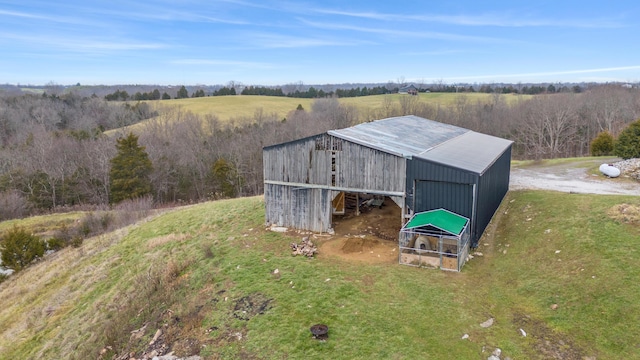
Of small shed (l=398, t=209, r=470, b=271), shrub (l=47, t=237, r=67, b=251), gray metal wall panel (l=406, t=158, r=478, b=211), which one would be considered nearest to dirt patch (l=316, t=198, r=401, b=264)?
small shed (l=398, t=209, r=470, b=271)

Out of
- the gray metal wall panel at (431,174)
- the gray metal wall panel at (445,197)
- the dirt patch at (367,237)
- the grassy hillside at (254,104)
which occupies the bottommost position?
the dirt patch at (367,237)

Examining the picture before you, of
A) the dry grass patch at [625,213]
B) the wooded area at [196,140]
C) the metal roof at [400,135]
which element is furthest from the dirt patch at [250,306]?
the wooded area at [196,140]

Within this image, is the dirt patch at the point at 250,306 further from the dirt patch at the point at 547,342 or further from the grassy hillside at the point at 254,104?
the grassy hillside at the point at 254,104

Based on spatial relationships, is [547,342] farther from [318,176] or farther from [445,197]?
[318,176]

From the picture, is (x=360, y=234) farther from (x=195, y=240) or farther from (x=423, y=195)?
(x=195, y=240)

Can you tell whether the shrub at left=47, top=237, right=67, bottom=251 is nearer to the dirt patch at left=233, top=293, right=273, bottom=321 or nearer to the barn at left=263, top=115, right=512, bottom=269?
the barn at left=263, top=115, right=512, bottom=269

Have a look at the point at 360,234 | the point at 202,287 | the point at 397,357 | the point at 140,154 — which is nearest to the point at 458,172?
the point at 360,234
